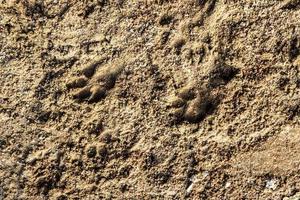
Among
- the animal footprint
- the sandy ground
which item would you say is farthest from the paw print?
the animal footprint

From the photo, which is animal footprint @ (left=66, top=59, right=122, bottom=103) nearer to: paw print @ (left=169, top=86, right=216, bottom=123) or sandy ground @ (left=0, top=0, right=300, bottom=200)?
sandy ground @ (left=0, top=0, right=300, bottom=200)

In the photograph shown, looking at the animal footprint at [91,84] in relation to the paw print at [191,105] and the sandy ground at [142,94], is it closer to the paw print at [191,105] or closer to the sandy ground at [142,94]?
the sandy ground at [142,94]

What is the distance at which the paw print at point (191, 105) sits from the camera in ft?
8.31

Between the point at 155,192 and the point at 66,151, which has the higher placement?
the point at 66,151

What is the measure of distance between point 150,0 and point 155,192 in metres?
0.95

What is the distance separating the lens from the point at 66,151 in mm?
2547

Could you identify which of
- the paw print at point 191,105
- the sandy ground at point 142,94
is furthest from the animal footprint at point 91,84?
the paw print at point 191,105

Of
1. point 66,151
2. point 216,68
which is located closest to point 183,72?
point 216,68

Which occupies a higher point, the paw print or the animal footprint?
the animal footprint

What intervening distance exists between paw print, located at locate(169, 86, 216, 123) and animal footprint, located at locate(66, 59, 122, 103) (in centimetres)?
33

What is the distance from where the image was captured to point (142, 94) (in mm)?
2553

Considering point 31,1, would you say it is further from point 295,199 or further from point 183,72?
point 295,199

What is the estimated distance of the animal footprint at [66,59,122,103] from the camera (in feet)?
8.32

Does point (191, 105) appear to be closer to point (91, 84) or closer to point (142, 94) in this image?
point (142, 94)
